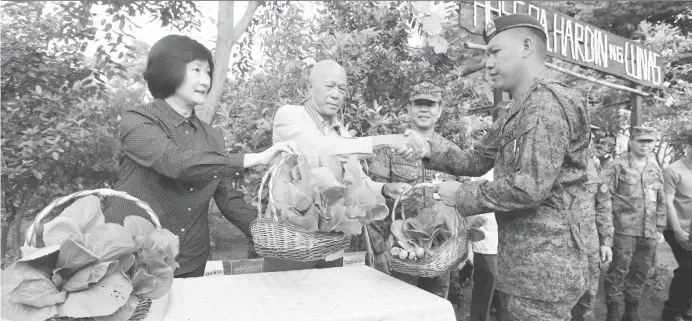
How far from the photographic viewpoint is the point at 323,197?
159 centimetres

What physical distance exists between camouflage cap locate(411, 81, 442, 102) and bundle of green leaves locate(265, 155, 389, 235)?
195cm

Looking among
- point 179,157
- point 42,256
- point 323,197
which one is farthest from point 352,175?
point 42,256

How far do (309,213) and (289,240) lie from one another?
0.35ft

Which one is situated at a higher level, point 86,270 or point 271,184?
point 271,184

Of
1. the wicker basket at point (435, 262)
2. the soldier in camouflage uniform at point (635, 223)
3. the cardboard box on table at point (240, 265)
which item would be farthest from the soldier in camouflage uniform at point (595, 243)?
the wicker basket at point (435, 262)

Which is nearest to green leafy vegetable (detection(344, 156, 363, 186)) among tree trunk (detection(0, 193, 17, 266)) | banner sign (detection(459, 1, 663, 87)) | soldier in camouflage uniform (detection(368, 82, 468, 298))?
soldier in camouflage uniform (detection(368, 82, 468, 298))

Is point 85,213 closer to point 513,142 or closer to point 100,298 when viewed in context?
point 100,298

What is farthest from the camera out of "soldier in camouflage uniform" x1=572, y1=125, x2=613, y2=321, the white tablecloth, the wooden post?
the wooden post

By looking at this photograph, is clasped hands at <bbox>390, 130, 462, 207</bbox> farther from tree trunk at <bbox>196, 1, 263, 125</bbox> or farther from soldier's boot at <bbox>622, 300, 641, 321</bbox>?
soldier's boot at <bbox>622, 300, 641, 321</bbox>

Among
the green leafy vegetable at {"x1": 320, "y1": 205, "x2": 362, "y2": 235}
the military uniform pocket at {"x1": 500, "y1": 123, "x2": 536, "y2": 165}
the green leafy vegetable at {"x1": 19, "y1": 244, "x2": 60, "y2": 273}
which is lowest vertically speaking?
the green leafy vegetable at {"x1": 19, "y1": 244, "x2": 60, "y2": 273}

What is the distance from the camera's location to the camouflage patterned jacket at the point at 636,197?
4.70 meters

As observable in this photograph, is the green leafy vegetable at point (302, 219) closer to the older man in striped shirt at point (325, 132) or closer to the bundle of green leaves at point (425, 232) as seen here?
the bundle of green leaves at point (425, 232)

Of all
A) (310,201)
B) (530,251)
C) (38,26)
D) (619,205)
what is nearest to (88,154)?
(38,26)

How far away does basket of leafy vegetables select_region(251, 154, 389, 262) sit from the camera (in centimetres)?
150
